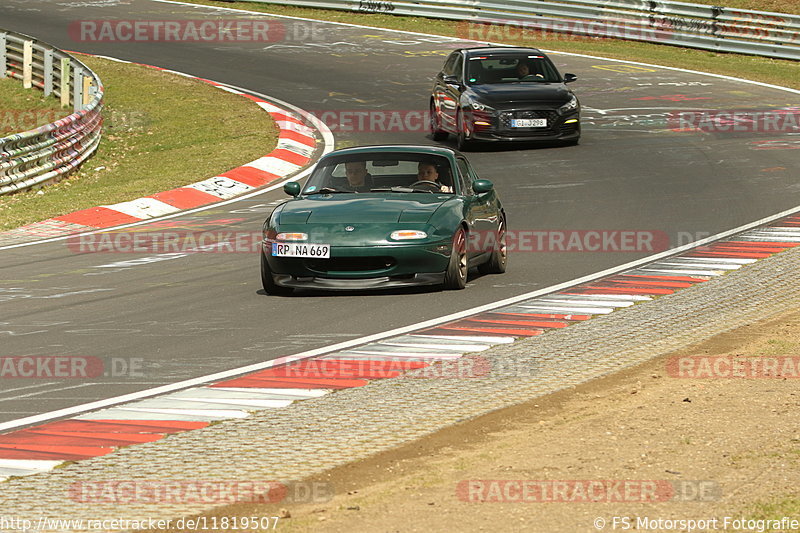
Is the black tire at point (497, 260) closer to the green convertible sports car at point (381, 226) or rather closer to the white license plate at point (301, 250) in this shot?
the green convertible sports car at point (381, 226)

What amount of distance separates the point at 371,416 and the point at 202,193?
12.3m

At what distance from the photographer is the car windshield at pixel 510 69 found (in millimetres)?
23734

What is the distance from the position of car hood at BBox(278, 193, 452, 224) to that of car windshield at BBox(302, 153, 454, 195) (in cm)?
20

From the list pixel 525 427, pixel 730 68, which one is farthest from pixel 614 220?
pixel 730 68

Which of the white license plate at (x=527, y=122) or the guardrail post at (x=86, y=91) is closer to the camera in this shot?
the white license plate at (x=527, y=122)

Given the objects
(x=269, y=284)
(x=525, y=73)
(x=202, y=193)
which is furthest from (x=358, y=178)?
(x=525, y=73)

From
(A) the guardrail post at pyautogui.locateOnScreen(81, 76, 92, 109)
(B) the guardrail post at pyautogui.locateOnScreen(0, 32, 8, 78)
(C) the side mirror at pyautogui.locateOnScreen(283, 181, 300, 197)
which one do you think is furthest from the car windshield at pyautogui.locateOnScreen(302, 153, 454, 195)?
(B) the guardrail post at pyautogui.locateOnScreen(0, 32, 8, 78)

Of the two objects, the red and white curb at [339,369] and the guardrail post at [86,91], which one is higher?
the red and white curb at [339,369]

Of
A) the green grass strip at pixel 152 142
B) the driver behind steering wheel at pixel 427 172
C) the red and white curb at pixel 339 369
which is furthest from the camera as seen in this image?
the green grass strip at pixel 152 142

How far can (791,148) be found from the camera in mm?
22688

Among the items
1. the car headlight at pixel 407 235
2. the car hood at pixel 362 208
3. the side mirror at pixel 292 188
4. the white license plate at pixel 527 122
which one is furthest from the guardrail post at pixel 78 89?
the car headlight at pixel 407 235

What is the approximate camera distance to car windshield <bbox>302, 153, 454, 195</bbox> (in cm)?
1324

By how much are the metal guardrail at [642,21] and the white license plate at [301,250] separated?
25.1m

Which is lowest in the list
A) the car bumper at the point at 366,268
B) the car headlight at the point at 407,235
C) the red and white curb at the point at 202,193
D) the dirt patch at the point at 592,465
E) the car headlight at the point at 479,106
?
the red and white curb at the point at 202,193
